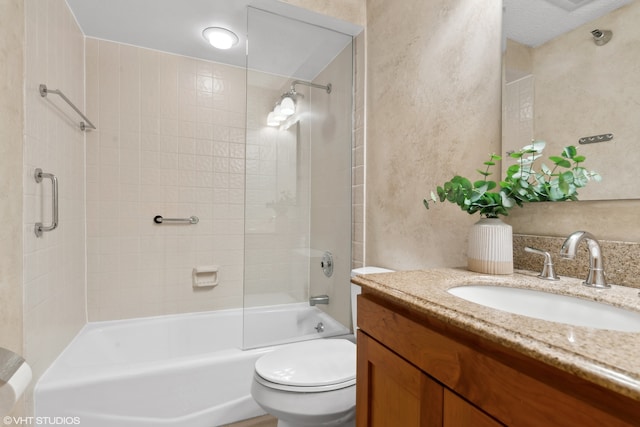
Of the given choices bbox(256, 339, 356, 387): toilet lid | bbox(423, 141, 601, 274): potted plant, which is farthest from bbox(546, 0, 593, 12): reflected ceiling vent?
bbox(256, 339, 356, 387): toilet lid

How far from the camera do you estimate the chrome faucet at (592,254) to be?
73cm

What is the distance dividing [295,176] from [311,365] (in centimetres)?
122

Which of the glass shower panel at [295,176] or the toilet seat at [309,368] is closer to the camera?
the toilet seat at [309,368]

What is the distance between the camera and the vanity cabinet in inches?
14.7

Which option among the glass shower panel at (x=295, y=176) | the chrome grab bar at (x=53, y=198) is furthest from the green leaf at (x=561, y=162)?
the chrome grab bar at (x=53, y=198)

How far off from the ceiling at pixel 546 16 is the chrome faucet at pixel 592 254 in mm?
621

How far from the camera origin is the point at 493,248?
908 millimetres

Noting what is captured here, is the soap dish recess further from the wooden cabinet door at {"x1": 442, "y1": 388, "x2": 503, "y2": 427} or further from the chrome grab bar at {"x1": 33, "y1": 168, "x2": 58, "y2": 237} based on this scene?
the wooden cabinet door at {"x1": 442, "y1": 388, "x2": 503, "y2": 427}

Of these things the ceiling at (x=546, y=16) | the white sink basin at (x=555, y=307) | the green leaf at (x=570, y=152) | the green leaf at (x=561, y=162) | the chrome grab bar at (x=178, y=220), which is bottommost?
the white sink basin at (x=555, y=307)

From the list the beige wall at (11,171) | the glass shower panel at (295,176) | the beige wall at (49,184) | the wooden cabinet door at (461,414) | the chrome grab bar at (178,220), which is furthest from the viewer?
the chrome grab bar at (178,220)

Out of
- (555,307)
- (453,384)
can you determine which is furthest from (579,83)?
(453,384)

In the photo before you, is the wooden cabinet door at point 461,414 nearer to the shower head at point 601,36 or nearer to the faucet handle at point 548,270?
the faucet handle at point 548,270

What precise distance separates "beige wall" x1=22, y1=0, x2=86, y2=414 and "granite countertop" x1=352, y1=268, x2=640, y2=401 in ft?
4.74

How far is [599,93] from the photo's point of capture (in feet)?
2.66
